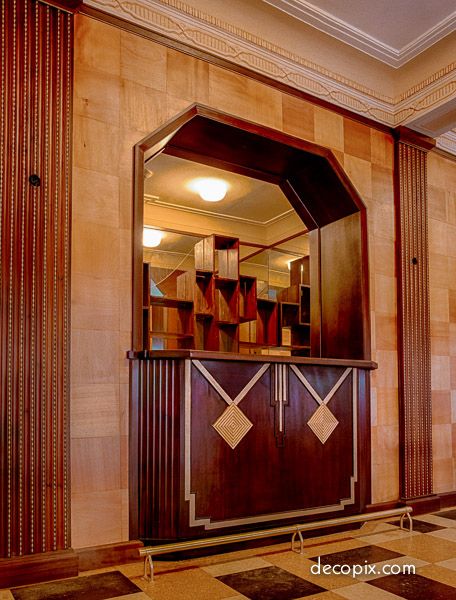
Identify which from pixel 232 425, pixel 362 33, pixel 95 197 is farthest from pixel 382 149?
pixel 232 425

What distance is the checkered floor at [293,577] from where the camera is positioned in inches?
104

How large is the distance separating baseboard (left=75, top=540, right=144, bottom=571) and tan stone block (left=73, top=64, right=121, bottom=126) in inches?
92.0

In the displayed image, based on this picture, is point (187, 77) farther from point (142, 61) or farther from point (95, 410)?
point (95, 410)

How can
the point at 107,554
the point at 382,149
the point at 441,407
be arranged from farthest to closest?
the point at 441,407 → the point at 382,149 → the point at 107,554

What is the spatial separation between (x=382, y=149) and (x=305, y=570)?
3241 millimetres

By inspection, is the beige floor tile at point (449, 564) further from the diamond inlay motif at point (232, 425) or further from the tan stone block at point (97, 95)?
the tan stone block at point (97, 95)

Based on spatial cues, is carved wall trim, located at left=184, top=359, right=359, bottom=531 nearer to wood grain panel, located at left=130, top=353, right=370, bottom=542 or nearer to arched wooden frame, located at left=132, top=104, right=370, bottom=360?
wood grain panel, located at left=130, top=353, right=370, bottom=542

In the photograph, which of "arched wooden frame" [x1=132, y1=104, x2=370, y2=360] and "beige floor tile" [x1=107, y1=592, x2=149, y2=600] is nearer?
"beige floor tile" [x1=107, y1=592, x2=149, y2=600]

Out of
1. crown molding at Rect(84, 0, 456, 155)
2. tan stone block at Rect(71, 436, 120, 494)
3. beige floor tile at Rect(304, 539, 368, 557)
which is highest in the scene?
crown molding at Rect(84, 0, 456, 155)

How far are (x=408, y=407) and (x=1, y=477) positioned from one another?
3059 mm

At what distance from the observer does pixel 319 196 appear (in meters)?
4.60

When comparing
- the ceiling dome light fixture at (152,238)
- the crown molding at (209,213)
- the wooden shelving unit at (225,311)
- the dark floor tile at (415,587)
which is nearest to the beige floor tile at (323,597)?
the dark floor tile at (415,587)

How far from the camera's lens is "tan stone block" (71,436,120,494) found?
118 inches

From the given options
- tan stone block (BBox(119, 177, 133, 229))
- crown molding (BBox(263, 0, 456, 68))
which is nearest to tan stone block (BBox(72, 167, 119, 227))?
tan stone block (BBox(119, 177, 133, 229))
